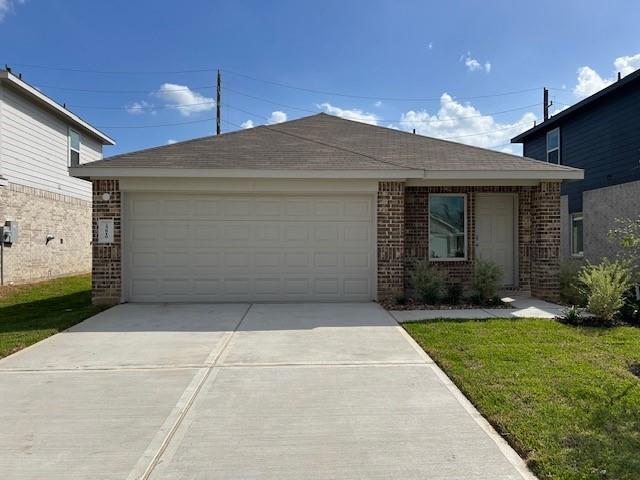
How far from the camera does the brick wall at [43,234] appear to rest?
40.8ft

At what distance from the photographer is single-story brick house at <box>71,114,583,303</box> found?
902cm

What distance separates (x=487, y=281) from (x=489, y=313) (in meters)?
1.17

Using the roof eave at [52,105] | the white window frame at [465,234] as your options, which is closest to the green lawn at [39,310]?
the roof eave at [52,105]

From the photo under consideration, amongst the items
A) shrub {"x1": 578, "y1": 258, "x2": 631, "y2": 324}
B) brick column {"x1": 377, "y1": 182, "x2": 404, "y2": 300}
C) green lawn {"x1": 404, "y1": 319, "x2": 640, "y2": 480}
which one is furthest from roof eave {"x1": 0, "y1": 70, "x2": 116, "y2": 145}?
shrub {"x1": 578, "y1": 258, "x2": 631, "y2": 324}

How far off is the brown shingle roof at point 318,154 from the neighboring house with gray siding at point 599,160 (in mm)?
4536

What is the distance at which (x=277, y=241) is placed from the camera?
945 centimetres

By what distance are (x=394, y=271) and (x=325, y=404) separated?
5549 millimetres

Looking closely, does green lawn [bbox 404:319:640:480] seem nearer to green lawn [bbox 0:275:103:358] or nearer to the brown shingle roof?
the brown shingle roof

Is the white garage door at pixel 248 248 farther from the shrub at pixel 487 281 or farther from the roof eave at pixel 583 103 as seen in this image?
the roof eave at pixel 583 103

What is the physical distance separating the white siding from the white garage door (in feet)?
19.1

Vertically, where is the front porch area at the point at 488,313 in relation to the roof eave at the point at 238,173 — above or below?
below

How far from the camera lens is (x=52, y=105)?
14.0m

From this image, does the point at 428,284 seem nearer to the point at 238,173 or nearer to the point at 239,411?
the point at 238,173

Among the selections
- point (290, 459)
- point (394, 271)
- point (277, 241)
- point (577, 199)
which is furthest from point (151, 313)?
point (577, 199)
